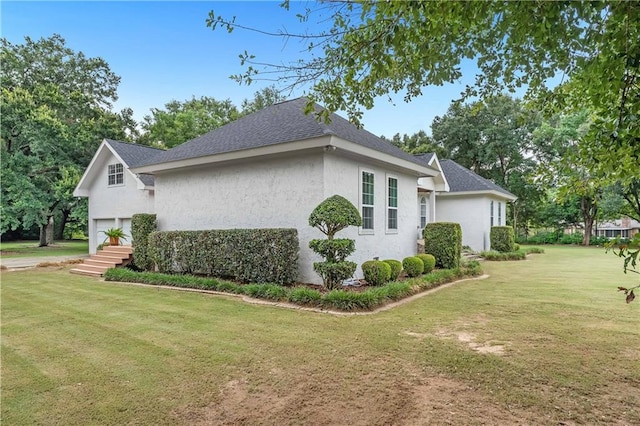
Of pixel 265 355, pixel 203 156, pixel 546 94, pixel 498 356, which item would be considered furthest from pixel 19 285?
pixel 546 94

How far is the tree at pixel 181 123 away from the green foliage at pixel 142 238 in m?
18.9

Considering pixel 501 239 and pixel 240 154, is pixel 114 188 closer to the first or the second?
pixel 240 154

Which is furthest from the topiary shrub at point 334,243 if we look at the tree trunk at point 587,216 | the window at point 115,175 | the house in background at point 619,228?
the house in background at point 619,228

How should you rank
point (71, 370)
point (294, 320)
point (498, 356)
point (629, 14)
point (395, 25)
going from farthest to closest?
point (294, 320) < point (498, 356) < point (71, 370) < point (395, 25) < point (629, 14)

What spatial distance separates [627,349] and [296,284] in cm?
622

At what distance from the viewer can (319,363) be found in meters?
4.23

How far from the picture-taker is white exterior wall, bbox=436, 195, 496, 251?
62.8 feet

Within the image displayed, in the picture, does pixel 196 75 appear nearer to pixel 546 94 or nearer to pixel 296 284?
pixel 296 284

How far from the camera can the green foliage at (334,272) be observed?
7859mm

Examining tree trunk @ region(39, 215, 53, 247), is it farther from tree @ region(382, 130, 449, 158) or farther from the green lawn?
tree @ region(382, 130, 449, 158)

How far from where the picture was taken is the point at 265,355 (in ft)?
14.8

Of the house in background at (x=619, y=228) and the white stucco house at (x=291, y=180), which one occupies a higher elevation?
the white stucco house at (x=291, y=180)

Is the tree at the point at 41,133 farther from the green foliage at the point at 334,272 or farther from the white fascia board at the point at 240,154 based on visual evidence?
the green foliage at the point at 334,272

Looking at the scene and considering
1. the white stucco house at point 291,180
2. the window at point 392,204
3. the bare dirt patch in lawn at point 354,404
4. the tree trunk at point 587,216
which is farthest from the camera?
the tree trunk at point 587,216
